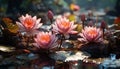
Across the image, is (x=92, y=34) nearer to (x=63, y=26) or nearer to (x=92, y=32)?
(x=92, y=32)

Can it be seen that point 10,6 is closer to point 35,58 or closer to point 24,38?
point 24,38

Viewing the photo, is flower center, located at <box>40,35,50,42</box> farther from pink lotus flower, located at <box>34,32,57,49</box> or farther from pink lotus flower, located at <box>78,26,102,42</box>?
pink lotus flower, located at <box>78,26,102,42</box>

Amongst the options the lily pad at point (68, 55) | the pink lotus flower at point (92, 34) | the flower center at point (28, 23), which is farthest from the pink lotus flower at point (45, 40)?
the pink lotus flower at point (92, 34)

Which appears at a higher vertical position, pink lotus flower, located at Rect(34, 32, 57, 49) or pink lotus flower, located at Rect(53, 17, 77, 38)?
pink lotus flower, located at Rect(53, 17, 77, 38)

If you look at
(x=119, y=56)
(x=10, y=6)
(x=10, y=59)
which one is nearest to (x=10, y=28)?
(x=10, y=59)

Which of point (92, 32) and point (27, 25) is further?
point (92, 32)

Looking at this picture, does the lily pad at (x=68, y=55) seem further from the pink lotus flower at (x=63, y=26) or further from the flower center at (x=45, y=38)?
the pink lotus flower at (x=63, y=26)

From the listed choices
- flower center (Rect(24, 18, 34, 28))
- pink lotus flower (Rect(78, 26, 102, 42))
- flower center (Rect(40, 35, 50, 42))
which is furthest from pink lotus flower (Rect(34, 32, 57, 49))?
pink lotus flower (Rect(78, 26, 102, 42))

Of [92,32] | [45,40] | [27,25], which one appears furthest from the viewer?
[92,32]

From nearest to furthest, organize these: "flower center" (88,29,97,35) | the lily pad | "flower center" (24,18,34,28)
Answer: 1. the lily pad
2. "flower center" (24,18,34,28)
3. "flower center" (88,29,97,35)

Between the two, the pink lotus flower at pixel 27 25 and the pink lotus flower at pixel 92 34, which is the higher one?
the pink lotus flower at pixel 27 25

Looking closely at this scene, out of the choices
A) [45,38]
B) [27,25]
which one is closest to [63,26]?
[45,38]
